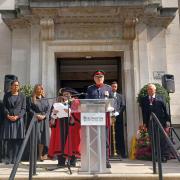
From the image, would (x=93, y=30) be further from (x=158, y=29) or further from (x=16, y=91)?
(x=16, y=91)

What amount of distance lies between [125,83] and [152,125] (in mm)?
3940

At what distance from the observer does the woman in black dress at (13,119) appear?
7.93 meters

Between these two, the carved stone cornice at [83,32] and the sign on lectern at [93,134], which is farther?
the carved stone cornice at [83,32]

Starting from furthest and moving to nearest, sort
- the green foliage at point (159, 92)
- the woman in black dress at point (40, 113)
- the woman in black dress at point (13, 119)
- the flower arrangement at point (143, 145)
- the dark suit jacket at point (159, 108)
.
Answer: the green foliage at point (159, 92) → the flower arrangement at point (143, 145) → the dark suit jacket at point (159, 108) → the woman in black dress at point (40, 113) → the woman in black dress at point (13, 119)

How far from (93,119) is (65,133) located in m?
1.22

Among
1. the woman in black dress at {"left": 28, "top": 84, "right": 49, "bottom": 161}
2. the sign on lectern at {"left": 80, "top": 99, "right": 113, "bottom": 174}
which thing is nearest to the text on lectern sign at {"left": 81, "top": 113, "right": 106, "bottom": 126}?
the sign on lectern at {"left": 80, "top": 99, "right": 113, "bottom": 174}

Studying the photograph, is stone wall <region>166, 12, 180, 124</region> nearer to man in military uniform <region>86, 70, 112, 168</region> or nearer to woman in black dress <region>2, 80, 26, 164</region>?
man in military uniform <region>86, 70, 112, 168</region>

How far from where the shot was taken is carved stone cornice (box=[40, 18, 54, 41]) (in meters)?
10.2

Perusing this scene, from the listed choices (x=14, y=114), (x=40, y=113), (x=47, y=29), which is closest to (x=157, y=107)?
(x=40, y=113)

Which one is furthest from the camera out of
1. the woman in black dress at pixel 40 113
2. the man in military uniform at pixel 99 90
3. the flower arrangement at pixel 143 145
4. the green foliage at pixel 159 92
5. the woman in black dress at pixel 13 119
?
the green foliage at pixel 159 92

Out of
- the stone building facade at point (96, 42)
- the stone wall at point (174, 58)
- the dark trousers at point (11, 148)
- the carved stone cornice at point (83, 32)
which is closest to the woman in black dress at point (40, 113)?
the dark trousers at point (11, 148)

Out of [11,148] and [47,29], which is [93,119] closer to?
[11,148]

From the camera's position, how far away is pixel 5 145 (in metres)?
8.23

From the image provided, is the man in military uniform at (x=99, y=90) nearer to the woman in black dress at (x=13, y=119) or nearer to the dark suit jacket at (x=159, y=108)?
the woman in black dress at (x=13, y=119)
